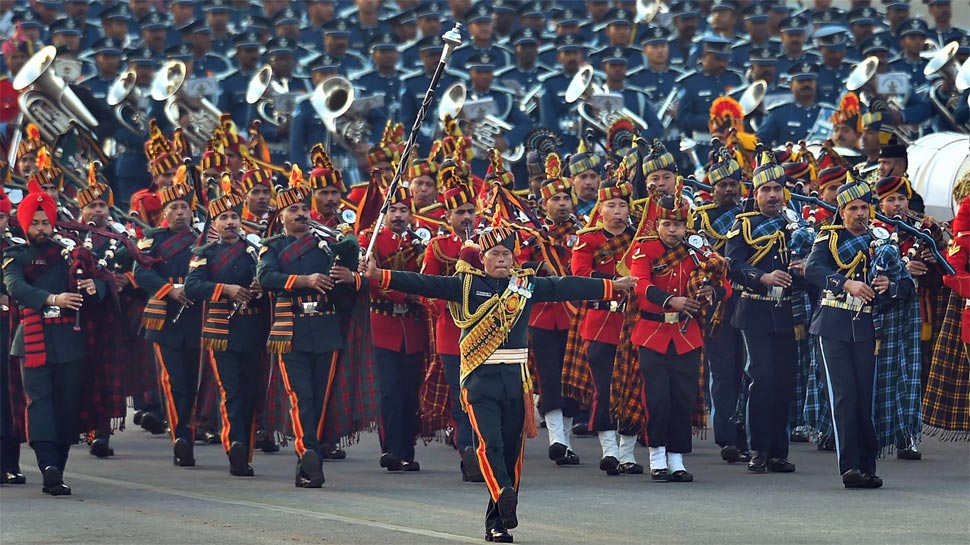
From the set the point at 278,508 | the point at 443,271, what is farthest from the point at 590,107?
the point at 278,508

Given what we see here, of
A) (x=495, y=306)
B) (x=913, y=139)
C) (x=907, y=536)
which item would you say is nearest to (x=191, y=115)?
(x=913, y=139)

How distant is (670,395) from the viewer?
1327 cm

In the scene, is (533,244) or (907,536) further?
(533,244)

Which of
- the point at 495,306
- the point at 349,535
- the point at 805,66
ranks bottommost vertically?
the point at 349,535

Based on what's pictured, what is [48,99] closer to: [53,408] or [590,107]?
[590,107]

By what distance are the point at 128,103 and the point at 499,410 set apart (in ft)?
38.4

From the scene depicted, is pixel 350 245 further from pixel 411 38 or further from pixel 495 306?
pixel 411 38

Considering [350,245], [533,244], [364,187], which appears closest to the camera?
[350,245]

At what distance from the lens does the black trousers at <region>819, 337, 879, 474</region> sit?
41.9 ft

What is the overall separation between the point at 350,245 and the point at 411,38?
13.8 meters

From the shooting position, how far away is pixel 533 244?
14.7 metres

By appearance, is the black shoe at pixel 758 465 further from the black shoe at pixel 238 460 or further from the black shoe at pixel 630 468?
the black shoe at pixel 238 460

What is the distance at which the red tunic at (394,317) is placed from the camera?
14016 mm

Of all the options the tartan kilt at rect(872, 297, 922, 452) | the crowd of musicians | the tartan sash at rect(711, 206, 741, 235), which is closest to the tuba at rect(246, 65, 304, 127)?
the crowd of musicians
